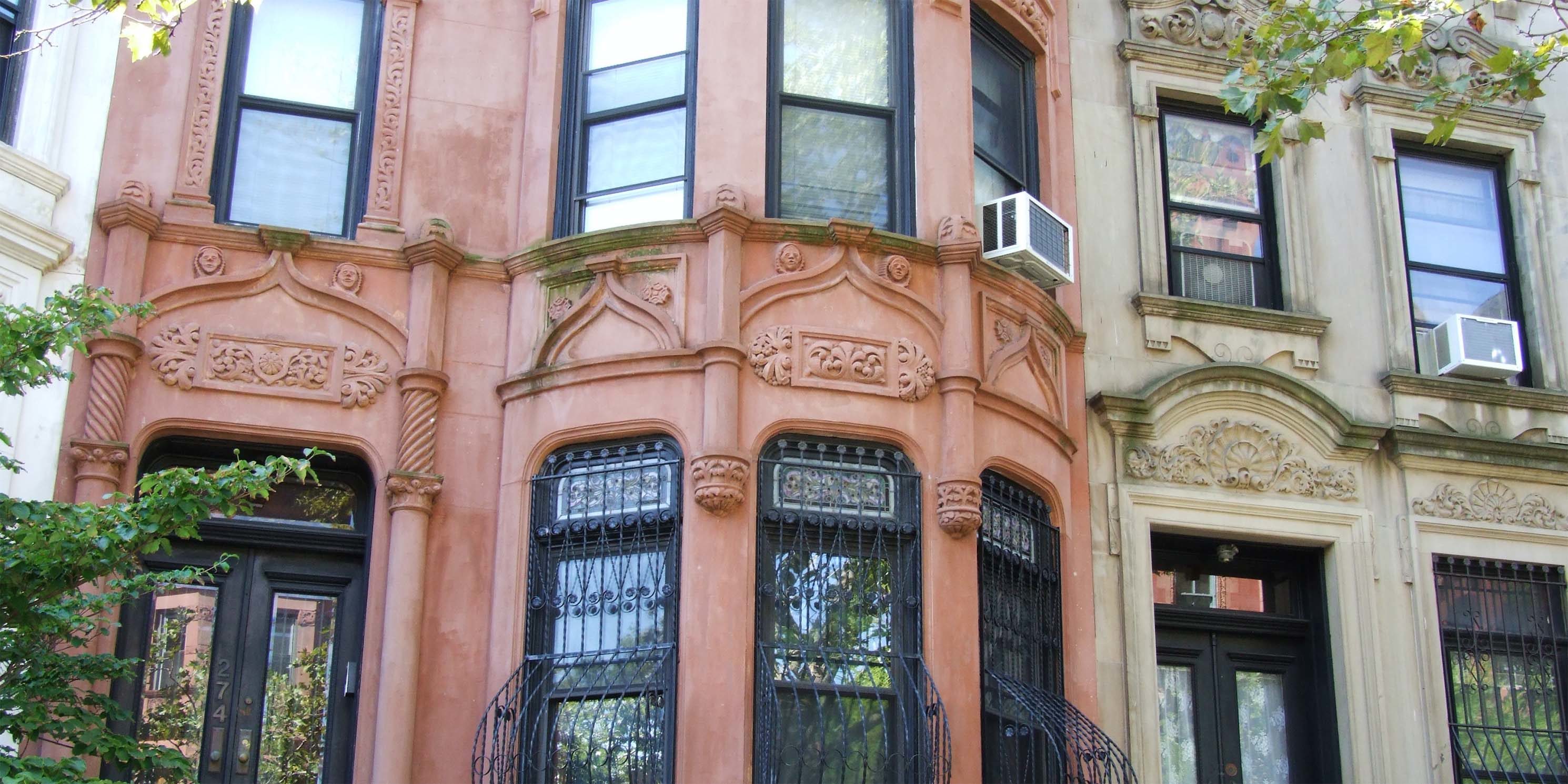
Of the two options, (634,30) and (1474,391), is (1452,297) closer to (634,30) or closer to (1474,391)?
(1474,391)

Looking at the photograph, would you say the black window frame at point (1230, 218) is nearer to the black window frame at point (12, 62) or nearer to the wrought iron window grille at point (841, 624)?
the wrought iron window grille at point (841, 624)

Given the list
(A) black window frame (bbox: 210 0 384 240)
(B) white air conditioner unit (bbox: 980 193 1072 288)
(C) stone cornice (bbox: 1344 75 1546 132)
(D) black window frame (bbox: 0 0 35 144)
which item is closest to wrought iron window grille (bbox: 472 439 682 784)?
(A) black window frame (bbox: 210 0 384 240)

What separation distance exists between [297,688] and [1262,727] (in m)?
6.52

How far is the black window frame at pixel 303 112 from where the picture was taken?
11273mm

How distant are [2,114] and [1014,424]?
661 cm

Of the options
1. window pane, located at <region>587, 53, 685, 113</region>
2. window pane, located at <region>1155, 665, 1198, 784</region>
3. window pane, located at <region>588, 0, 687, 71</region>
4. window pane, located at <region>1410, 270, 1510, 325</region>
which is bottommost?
window pane, located at <region>1155, 665, 1198, 784</region>

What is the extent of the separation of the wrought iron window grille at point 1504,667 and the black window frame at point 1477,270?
1.59 meters

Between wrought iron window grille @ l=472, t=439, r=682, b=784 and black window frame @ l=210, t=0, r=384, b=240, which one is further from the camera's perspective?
black window frame @ l=210, t=0, r=384, b=240

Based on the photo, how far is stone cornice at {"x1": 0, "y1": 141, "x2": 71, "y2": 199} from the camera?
1043 cm

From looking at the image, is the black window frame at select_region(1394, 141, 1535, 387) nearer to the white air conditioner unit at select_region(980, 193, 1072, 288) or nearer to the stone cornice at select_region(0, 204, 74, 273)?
the white air conditioner unit at select_region(980, 193, 1072, 288)

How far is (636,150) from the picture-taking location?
1145 cm

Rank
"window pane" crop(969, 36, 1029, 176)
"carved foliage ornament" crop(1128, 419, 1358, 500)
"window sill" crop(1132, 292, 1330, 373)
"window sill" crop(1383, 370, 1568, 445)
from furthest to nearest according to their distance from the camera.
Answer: "window sill" crop(1383, 370, 1568, 445), "window sill" crop(1132, 292, 1330, 373), "window pane" crop(969, 36, 1029, 176), "carved foliage ornament" crop(1128, 419, 1358, 500)

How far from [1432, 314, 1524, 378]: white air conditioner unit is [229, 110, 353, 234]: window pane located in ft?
26.1

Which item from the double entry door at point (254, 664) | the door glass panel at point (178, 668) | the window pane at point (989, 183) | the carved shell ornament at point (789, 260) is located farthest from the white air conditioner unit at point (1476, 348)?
the door glass panel at point (178, 668)
